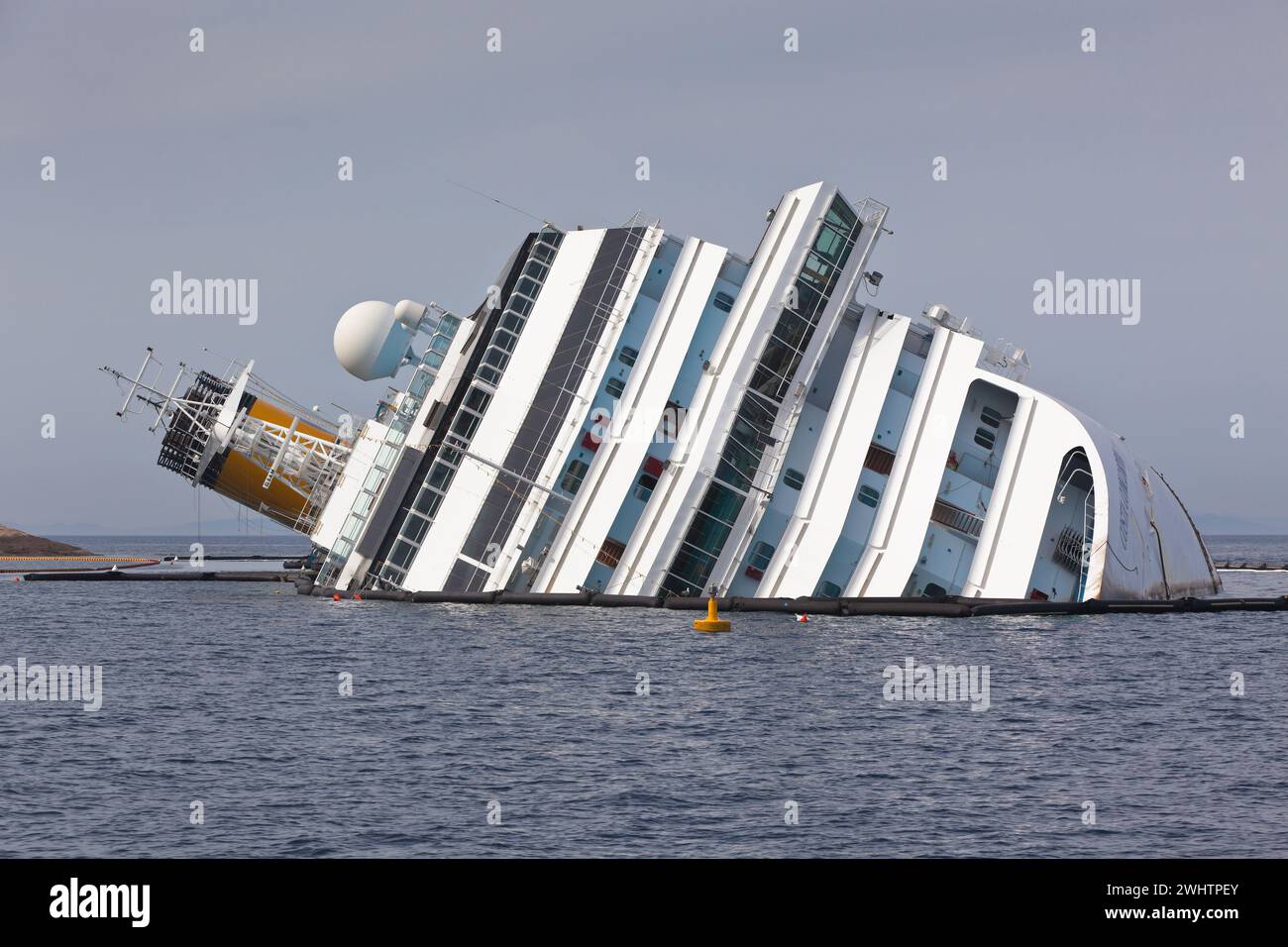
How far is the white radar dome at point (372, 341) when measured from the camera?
57.9m

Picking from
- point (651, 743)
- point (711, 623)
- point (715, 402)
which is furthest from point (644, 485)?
point (651, 743)

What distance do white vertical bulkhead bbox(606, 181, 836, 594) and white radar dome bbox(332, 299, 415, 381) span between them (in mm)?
14211

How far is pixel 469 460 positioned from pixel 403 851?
2917 centimetres

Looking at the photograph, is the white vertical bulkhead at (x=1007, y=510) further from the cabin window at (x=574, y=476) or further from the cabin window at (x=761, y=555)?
the cabin window at (x=574, y=476)

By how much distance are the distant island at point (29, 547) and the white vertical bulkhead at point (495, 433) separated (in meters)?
106

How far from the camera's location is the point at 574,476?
50.9 metres

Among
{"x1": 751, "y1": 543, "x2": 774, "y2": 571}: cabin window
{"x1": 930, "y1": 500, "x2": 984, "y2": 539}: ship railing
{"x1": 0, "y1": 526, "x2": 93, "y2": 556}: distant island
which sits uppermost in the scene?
{"x1": 0, "y1": 526, "x2": 93, "y2": 556}: distant island

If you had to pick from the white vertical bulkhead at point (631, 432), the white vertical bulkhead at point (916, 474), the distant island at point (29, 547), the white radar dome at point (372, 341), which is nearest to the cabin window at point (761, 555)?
the white vertical bulkhead at point (916, 474)

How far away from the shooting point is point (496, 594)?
50.5 metres

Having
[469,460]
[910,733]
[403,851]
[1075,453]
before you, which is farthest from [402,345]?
[403,851]

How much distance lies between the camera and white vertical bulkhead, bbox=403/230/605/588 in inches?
2016

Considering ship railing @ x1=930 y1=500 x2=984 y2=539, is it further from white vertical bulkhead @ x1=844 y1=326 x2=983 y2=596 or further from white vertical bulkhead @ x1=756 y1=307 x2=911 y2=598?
white vertical bulkhead @ x1=756 y1=307 x2=911 y2=598

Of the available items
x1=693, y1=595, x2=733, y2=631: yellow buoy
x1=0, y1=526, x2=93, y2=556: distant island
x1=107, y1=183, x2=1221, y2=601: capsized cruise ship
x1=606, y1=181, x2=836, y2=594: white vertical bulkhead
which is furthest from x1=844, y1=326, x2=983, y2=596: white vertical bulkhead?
x1=0, y1=526, x2=93, y2=556: distant island

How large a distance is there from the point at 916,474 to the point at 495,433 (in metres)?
14.9
